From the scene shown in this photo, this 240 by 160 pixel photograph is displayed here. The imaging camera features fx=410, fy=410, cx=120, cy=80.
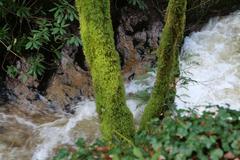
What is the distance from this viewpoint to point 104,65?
264 cm

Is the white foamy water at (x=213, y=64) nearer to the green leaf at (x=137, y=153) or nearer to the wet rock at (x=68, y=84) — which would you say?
the wet rock at (x=68, y=84)

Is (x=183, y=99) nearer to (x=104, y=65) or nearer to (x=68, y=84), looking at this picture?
(x=68, y=84)

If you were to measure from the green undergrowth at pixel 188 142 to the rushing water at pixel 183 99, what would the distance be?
172cm

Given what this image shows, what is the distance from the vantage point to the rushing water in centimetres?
406

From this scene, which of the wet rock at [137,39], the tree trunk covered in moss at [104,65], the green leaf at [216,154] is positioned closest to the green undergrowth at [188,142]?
the green leaf at [216,154]

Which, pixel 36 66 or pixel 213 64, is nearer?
pixel 36 66

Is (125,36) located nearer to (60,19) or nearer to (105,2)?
(60,19)

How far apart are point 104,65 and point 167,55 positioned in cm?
54

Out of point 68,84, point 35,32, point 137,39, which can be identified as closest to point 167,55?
point 35,32

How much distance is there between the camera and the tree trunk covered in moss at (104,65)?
259 centimetres

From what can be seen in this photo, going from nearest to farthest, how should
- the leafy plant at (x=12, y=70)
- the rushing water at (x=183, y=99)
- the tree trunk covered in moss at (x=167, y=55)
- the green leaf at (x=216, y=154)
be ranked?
the green leaf at (x=216, y=154) → the tree trunk covered in moss at (x=167, y=55) → the rushing water at (x=183, y=99) → the leafy plant at (x=12, y=70)

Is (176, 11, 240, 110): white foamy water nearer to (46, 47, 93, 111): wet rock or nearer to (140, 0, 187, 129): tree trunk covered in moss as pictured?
(140, 0, 187, 129): tree trunk covered in moss

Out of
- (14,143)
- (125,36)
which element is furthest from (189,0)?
(14,143)

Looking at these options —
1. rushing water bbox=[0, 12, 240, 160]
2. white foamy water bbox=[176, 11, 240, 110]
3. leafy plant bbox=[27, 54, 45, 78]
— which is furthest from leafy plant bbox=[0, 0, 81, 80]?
white foamy water bbox=[176, 11, 240, 110]
